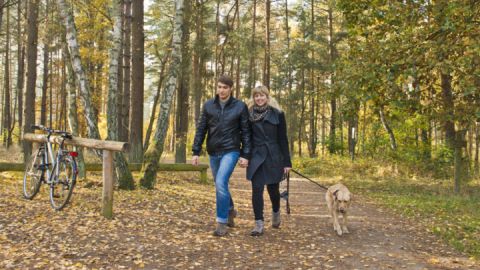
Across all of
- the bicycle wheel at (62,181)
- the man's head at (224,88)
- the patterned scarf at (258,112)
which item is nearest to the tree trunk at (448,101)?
the patterned scarf at (258,112)

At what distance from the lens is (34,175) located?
753cm

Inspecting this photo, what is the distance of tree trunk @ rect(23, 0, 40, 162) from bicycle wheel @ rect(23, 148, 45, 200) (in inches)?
239

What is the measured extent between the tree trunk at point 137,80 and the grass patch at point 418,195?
6.69 metres

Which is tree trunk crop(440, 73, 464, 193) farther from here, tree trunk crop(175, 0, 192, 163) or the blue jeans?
tree trunk crop(175, 0, 192, 163)

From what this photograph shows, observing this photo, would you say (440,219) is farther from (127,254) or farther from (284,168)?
(127,254)

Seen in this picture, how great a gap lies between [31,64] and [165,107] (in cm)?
725

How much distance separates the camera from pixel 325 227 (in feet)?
22.3

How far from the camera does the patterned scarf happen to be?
582 centimetres

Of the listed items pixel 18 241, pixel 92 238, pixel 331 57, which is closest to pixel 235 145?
pixel 92 238

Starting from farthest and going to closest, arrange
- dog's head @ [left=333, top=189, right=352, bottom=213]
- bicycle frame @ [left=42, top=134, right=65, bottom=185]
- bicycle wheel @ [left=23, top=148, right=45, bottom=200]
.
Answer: bicycle wheel @ [left=23, top=148, right=45, bottom=200]
bicycle frame @ [left=42, top=134, right=65, bottom=185]
dog's head @ [left=333, top=189, right=352, bottom=213]

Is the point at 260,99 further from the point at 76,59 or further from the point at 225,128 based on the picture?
the point at 76,59

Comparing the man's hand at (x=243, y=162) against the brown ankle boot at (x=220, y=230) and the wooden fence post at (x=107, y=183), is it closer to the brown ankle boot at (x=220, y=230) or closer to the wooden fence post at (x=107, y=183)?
the brown ankle boot at (x=220, y=230)

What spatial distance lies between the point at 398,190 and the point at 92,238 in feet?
31.5

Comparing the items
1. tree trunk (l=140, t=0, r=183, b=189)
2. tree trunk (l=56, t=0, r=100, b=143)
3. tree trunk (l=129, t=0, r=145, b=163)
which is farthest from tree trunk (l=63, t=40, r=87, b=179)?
tree trunk (l=129, t=0, r=145, b=163)
